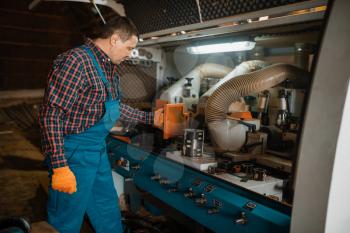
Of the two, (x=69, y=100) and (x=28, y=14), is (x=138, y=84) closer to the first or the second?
(x=69, y=100)

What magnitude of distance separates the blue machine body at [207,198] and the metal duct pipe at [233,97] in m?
0.28

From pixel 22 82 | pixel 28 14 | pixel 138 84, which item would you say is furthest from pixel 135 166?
pixel 22 82

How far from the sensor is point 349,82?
2.31 feet

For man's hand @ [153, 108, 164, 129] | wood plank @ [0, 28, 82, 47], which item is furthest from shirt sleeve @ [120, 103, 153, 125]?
wood plank @ [0, 28, 82, 47]

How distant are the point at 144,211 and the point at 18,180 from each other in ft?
6.14

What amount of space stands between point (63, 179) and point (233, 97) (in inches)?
39.1

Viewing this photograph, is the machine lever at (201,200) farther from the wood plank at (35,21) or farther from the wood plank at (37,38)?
the wood plank at (35,21)

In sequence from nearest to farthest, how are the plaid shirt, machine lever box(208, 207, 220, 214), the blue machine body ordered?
the blue machine body
machine lever box(208, 207, 220, 214)
the plaid shirt

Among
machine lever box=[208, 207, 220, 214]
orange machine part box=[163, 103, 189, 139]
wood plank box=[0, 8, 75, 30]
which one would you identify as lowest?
machine lever box=[208, 207, 220, 214]

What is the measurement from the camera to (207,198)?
134 centimetres

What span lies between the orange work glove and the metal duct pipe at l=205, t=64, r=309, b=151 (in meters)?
0.79

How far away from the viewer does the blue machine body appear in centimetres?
111

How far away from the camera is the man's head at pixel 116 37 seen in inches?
62.4

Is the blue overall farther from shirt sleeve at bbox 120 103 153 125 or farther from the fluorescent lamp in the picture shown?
the fluorescent lamp
